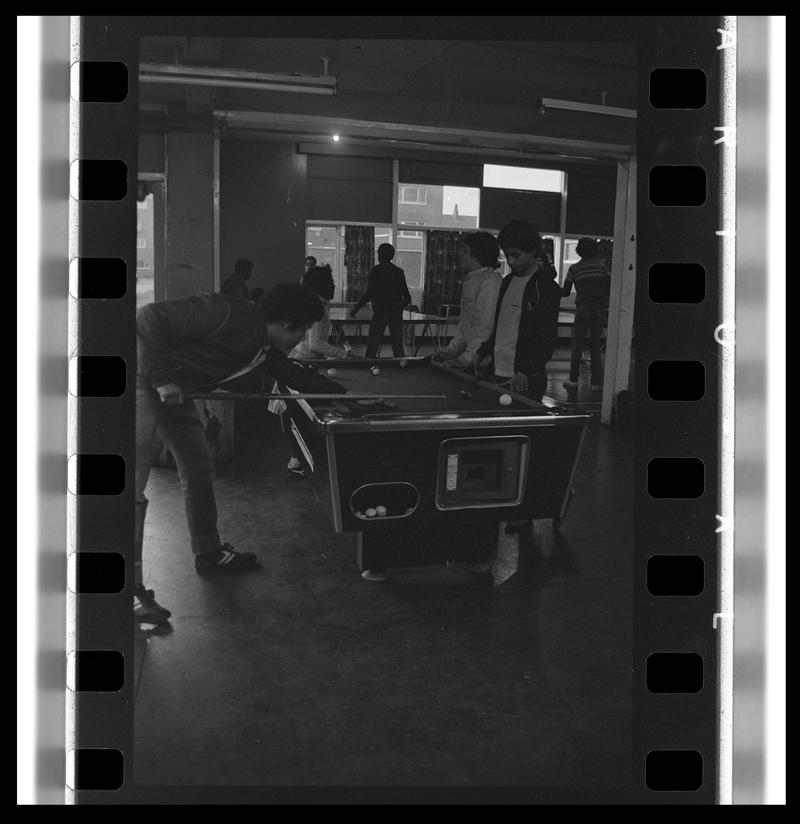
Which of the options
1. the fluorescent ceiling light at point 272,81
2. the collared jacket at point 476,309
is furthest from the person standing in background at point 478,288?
the fluorescent ceiling light at point 272,81

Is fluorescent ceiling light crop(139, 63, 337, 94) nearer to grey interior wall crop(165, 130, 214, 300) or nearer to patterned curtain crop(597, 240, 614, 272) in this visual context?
grey interior wall crop(165, 130, 214, 300)

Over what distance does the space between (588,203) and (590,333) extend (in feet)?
Result: 5.79

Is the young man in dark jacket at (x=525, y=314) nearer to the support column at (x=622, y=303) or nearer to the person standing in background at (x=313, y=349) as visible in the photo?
the person standing in background at (x=313, y=349)

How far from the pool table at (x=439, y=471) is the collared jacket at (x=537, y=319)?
23 cm

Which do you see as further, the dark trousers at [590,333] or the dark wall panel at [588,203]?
the dark trousers at [590,333]

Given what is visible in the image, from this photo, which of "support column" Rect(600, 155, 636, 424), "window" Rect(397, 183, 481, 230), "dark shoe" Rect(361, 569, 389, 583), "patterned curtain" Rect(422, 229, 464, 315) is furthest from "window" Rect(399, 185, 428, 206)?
"support column" Rect(600, 155, 636, 424)

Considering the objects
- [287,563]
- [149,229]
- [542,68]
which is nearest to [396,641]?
[287,563]

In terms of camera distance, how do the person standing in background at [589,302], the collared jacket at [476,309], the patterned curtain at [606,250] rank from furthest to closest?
the patterned curtain at [606,250], the person standing in background at [589,302], the collared jacket at [476,309]

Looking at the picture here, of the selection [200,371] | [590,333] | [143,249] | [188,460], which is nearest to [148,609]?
[188,460]

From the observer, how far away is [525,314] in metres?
2.96

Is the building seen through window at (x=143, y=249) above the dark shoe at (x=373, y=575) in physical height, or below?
above

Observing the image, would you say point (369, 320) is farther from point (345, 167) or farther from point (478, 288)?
point (345, 167)

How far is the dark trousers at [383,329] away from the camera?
3797 millimetres

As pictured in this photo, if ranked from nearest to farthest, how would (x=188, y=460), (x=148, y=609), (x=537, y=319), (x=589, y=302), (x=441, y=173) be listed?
(x=148, y=609), (x=188, y=460), (x=537, y=319), (x=441, y=173), (x=589, y=302)
